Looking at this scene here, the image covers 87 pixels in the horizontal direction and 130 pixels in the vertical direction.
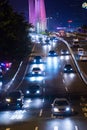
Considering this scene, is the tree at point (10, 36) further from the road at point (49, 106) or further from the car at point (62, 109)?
the car at point (62, 109)

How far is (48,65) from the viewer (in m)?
102

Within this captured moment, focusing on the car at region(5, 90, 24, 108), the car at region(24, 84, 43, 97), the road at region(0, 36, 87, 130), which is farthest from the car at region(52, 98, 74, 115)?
the car at region(24, 84, 43, 97)

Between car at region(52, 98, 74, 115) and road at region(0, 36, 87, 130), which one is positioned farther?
car at region(52, 98, 74, 115)

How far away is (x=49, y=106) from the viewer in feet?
163

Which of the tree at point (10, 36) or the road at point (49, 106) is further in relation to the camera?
the tree at point (10, 36)

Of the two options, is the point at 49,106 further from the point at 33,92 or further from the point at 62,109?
the point at 33,92

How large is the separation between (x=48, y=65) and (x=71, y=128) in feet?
227

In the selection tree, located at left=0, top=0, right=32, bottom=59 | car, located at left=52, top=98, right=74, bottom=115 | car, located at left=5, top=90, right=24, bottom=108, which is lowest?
tree, located at left=0, top=0, right=32, bottom=59

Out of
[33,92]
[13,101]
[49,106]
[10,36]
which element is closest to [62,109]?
[13,101]

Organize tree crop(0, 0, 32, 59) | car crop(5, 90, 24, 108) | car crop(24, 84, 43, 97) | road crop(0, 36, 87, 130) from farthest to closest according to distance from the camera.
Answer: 1. tree crop(0, 0, 32, 59)
2. car crop(24, 84, 43, 97)
3. car crop(5, 90, 24, 108)
4. road crop(0, 36, 87, 130)

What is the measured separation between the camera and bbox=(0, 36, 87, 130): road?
115 feet

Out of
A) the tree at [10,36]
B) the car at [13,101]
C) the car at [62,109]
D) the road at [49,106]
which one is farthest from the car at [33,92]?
the tree at [10,36]

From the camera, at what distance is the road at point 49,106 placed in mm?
35188

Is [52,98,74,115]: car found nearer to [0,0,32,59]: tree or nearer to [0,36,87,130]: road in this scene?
[0,36,87,130]: road
